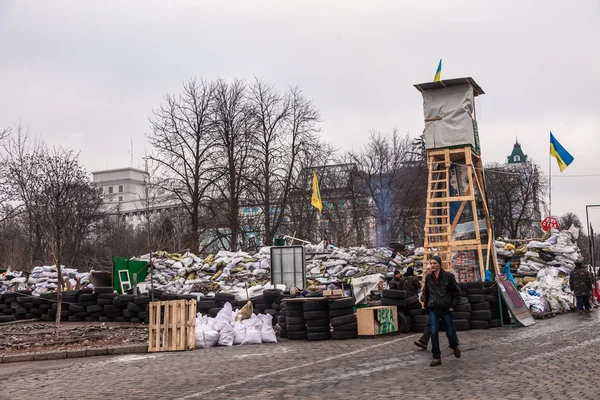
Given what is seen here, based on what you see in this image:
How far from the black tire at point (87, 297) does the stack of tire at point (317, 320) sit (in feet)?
31.5

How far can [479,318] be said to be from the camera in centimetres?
1780

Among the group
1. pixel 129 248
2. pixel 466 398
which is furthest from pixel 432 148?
pixel 129 248

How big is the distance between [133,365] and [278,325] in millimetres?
6516

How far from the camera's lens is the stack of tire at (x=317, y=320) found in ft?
54.6

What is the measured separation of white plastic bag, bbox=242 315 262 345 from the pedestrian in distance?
1108cm

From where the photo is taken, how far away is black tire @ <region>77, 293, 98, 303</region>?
926 inches

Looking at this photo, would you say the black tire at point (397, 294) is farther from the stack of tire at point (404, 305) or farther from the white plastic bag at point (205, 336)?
the white plastic bag at point (205, 336)

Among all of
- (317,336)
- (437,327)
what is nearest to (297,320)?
(317,336)

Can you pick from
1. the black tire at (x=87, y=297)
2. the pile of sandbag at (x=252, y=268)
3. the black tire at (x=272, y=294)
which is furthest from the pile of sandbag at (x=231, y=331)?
the pile of sandbag at (x=252, y=268)

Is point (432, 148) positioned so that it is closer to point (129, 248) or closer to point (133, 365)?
point (133, 365)

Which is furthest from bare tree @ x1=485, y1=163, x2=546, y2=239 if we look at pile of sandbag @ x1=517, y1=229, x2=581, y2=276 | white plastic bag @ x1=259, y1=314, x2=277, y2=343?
white plastic bag @ x1=259, y1=314, x2=277, y2=343

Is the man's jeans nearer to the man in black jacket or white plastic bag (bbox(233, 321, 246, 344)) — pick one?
the man in black jacket

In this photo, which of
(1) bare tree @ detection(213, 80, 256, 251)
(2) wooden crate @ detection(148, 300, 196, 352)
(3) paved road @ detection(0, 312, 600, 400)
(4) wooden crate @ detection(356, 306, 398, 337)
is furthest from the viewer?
(1) bare tree @ detection(213, 80, 256, 251)

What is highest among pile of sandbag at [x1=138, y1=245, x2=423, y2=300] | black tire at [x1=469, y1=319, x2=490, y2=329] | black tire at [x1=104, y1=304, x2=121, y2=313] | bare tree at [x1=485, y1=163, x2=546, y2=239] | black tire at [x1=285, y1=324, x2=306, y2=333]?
bare tree at [x1=485, y1=163, x2=546, y2=239]
